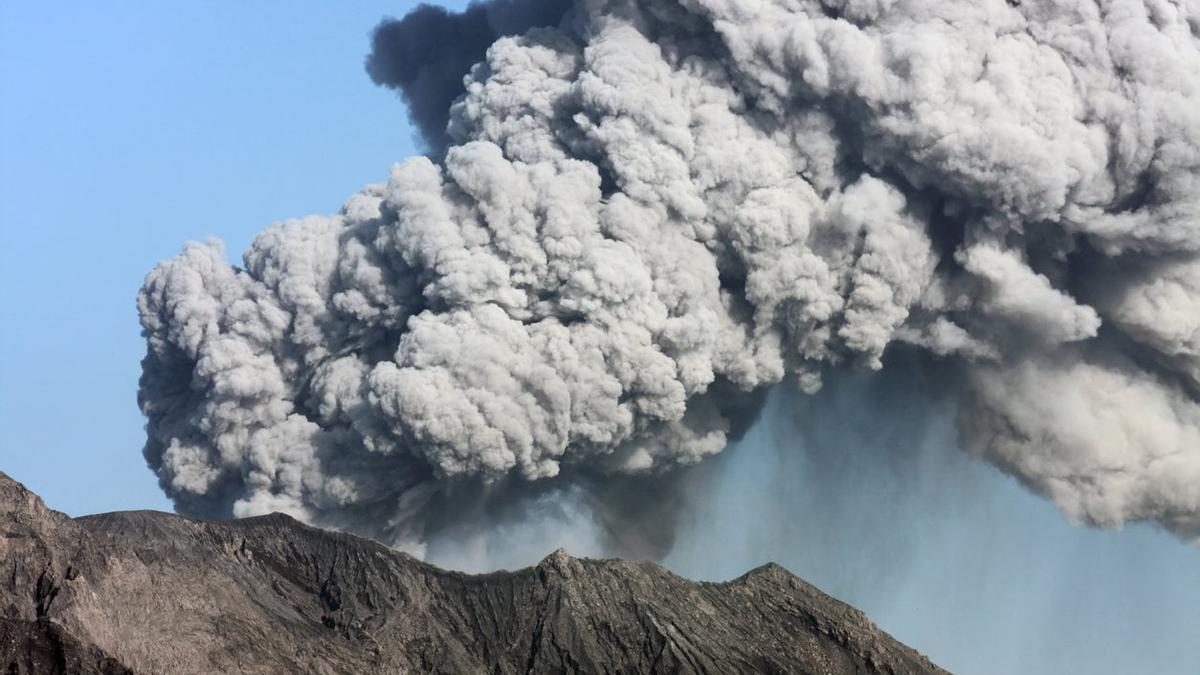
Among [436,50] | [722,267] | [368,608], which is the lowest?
[368,608]

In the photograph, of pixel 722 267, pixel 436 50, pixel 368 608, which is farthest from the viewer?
pixel 436 50

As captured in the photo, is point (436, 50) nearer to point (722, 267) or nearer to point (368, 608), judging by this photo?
point (722, 267)

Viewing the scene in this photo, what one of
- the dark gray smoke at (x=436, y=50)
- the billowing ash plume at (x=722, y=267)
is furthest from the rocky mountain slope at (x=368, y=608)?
the dark gray smoke at (x=436, y=50)

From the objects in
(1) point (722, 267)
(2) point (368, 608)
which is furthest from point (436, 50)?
(2) point (368, 608)

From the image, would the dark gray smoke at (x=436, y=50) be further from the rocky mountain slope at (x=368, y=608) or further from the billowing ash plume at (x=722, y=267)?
the rocky mountain slope at (x=368, y=608)

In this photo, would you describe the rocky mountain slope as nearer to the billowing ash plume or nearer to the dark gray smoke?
the billowing ash plume

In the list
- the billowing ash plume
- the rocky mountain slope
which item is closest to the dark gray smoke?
the billowing ash plume

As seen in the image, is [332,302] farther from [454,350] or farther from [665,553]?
[665,553]
